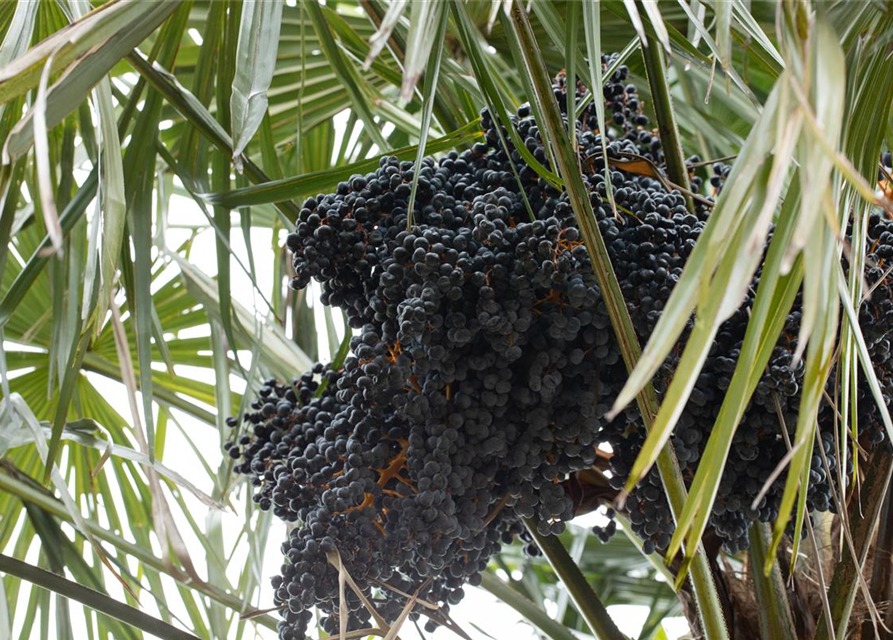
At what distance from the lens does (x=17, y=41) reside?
2.27 ft

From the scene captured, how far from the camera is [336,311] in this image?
1.70 meters

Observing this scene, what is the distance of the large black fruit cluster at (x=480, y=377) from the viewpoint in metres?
0.77

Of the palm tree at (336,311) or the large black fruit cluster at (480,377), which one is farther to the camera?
the large black fruit cluster at (480,377)

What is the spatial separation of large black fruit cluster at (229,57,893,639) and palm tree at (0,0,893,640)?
6 centimetres

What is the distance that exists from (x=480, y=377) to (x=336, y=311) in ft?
3.07

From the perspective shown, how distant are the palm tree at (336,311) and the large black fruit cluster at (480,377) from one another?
0.06 metres

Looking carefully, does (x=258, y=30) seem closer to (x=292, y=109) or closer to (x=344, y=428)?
(x=344, y=428)

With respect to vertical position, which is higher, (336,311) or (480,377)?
(336,311)

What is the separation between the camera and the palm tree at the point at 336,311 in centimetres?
46

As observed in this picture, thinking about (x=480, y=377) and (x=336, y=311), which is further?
(x=336, y=311)

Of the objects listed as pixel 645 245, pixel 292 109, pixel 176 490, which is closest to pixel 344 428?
pixel 645 245

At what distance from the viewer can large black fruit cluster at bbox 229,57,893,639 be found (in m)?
0.77

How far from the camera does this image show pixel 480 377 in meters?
0.80

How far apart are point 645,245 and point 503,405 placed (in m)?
0.18
